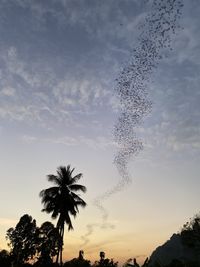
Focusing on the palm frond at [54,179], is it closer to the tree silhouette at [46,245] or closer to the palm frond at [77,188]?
the palm frond at [77,188]

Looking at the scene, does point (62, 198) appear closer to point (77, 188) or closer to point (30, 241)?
point (77, 188)

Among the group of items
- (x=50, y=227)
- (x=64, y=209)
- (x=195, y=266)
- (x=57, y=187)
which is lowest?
(x=195, y=266)

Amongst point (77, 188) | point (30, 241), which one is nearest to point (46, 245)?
point (30, 241)

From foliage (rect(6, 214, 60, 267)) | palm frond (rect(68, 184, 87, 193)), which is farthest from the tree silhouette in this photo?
palm frond (rect(68, 184, 87, 193))

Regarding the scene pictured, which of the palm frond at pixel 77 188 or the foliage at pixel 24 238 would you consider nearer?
the palm frond at pixel 77 188

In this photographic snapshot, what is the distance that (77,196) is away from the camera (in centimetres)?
4609

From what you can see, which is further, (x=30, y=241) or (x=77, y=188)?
(x=30, y=241)

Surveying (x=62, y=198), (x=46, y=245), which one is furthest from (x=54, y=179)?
(x=46, y=245)

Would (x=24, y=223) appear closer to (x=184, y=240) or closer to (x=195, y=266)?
(x=184, y=240)

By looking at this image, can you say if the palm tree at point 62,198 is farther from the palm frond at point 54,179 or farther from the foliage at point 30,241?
the foliage at point 30,241

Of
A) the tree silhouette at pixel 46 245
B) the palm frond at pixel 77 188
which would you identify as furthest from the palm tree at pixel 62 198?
the tree silhouette at pixel 46 245

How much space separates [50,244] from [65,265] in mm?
23043

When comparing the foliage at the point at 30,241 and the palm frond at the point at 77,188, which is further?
the foliage at the point at 30,241

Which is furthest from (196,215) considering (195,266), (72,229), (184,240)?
(195,266)
